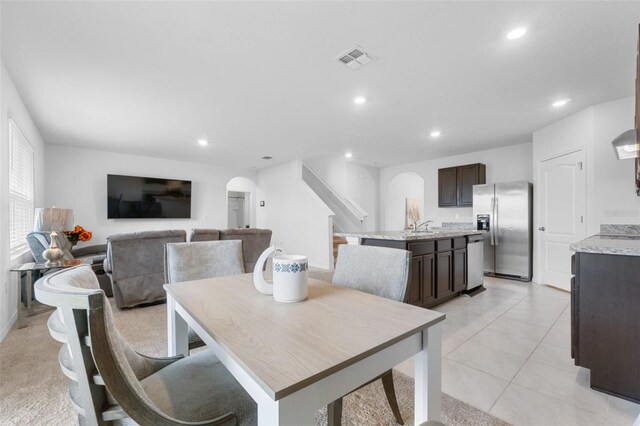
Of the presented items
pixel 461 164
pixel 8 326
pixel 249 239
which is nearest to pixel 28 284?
pixel 8 326

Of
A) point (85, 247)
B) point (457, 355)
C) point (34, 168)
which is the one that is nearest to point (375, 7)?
point (457, 355)

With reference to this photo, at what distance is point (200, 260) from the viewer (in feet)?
6.03

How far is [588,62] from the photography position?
251cm

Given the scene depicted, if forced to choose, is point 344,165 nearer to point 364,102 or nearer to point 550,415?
point 364,102

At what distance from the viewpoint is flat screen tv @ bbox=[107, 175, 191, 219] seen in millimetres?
5578

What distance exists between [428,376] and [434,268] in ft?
8.14

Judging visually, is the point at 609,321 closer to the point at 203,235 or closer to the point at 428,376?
the point at 428,376

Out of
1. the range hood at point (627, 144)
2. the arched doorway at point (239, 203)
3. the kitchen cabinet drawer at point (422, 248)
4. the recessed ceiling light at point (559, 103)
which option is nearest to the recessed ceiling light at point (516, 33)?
the range hood at point (627, 144)

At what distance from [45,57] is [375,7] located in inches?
106

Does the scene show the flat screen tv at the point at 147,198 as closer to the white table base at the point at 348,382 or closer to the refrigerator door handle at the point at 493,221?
the white table base at the point at 348,382

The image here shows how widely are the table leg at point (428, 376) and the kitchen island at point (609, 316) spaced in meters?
1.48

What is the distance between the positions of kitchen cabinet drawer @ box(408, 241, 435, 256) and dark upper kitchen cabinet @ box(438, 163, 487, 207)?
2.97 metres

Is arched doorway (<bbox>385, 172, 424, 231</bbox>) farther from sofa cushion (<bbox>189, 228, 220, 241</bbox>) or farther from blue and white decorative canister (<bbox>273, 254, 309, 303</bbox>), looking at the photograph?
blue and white decorative canister (<bbox>273, 254, 309, 303</bbox>)

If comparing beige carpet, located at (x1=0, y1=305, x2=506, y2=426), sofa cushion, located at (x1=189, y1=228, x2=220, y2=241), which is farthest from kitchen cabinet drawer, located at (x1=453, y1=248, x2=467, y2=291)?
sofa cushion, located at (x1=189, y1=228, x2=220, y2=241)
